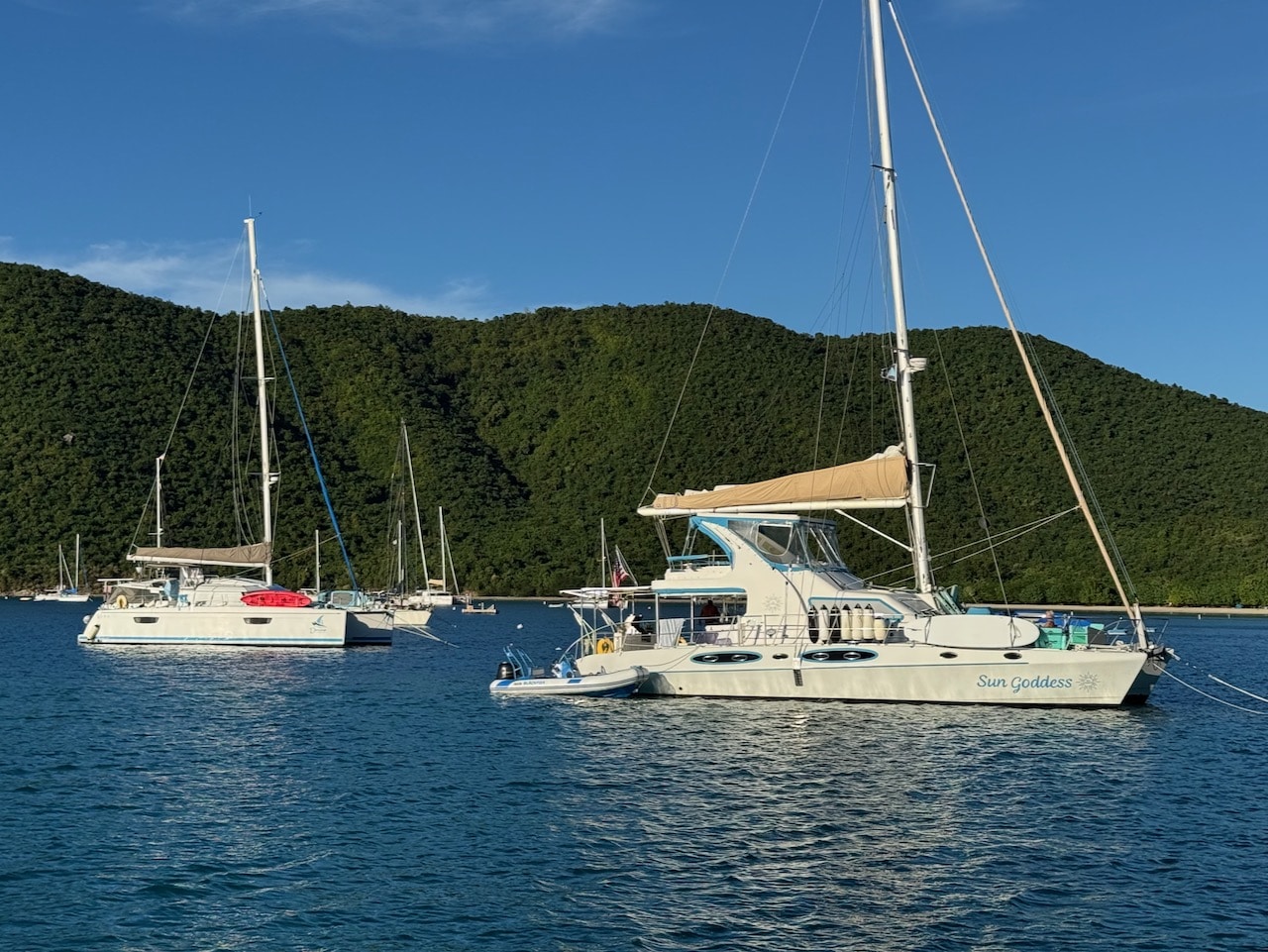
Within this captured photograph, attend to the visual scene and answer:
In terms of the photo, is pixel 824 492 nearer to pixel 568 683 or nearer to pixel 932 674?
pixel 932 674

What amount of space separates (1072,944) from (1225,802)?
983 cm

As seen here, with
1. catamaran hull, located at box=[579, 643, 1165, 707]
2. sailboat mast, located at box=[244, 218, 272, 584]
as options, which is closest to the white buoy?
catamaran hull, located at box=[579, 643, 1165, 707]

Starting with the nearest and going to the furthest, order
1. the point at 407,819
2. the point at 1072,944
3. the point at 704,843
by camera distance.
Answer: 1. the point at 1072,944
2. the point at 704,843
3. the point at 407,819

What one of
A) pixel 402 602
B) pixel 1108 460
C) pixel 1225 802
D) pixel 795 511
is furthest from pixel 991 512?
pixel 1225 802

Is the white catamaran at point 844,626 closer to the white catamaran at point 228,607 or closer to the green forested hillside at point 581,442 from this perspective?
the white catamaran at point 228,607

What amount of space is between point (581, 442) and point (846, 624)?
116280 mm

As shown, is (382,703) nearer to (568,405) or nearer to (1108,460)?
(1108,460)

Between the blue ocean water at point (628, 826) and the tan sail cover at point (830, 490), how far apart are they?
5576 mm

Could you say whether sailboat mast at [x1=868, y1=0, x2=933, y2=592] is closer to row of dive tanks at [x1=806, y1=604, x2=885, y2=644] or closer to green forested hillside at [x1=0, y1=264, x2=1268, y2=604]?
row of dive tanks at [x1=806, y1=604, x2=885, y2=644]

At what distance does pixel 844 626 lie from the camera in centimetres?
3306

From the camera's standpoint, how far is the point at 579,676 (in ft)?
122

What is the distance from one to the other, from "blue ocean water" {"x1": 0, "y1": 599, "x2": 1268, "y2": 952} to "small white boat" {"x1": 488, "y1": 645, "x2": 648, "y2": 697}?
79 cm

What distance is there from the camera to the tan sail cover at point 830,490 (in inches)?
1371

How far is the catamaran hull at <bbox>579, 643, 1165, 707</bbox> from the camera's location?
31.4 m
